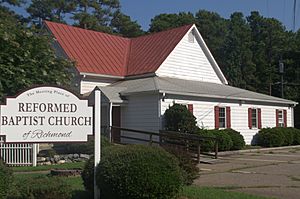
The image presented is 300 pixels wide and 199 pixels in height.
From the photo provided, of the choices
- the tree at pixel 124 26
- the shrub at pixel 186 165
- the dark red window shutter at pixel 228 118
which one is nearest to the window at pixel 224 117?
the dark red window shutter at pixel 228 118

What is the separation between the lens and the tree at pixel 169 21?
6456cm

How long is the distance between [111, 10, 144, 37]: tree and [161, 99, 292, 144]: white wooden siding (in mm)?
32126

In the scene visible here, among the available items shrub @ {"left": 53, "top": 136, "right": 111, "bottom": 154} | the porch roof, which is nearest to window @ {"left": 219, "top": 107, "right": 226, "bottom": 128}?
the porch roof

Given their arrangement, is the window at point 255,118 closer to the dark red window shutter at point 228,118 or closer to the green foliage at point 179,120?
the dark red window shutter at point 228,118

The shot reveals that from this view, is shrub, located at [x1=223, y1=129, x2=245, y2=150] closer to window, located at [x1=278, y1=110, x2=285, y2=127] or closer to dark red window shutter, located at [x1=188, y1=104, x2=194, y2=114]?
dark red window shutter, located at [x1=188, y1=104, x2=194, y2=114]

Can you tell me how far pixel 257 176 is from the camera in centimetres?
1566

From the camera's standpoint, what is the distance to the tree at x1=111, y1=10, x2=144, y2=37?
6297 cm

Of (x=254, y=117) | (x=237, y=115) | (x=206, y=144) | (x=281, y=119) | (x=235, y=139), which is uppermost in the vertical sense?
(x=237, y=115)

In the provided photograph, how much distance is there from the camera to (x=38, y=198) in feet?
29.6

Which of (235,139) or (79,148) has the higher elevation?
(235,139)

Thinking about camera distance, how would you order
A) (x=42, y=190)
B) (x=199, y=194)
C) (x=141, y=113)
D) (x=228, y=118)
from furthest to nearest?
(x=228, y=118)
(x=141, y=113)
(x=199, y=194)
(x=42, y=190)

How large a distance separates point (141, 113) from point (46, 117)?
16.7 meters

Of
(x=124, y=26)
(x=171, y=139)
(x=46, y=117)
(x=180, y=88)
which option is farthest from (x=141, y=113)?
(x=124, y=26)

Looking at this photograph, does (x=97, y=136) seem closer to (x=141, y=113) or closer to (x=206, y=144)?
(x=206, y=144)
